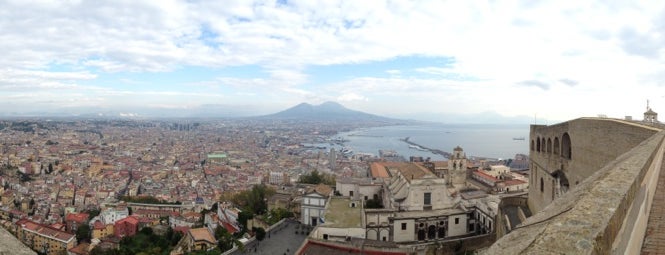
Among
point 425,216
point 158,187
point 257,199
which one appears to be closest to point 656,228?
point 425,216

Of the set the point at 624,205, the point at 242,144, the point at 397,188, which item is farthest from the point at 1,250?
the point at 242,144

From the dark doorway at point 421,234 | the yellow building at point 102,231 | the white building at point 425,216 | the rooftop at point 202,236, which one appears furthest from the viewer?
the yellow building at point 102,231

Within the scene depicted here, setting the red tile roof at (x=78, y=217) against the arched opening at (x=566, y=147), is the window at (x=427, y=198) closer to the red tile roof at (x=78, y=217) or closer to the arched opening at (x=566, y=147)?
the arched opening at (x=566, y=147)

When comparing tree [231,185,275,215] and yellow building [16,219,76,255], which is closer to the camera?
tree [231,185,275,215]

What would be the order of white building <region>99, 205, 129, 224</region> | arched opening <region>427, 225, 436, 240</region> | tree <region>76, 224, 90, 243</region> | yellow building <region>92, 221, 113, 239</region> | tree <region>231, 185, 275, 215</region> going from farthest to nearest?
white building <region>99, 205, 129, 224</region> < tree <region>76, 224, 90, 243</region> < yellow building <region>92, 221, 113, 239</region> < tree <region>231, 185, 275, 215</region> < arched opening <region>427, 225, 436, 240</region>

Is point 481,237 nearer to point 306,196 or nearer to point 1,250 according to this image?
point 306,196

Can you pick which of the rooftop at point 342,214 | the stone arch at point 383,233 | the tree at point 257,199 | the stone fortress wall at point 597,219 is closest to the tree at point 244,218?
the tree at point 257,199

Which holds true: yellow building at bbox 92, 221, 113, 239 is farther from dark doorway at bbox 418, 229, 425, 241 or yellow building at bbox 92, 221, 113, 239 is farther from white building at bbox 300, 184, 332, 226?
dark doorway at bbox 418, 229, 425, 241

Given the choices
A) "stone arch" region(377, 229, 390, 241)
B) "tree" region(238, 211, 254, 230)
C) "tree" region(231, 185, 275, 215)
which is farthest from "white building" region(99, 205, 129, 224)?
"stone arch" region(377, 229, 390, 241)
